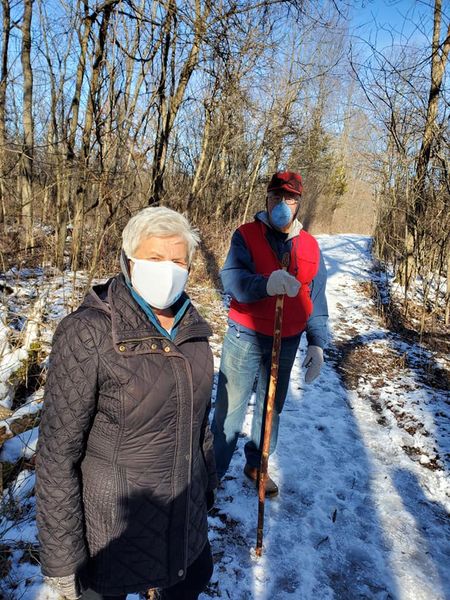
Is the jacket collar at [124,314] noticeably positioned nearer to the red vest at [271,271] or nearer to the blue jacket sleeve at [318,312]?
the red vest at [271,271]

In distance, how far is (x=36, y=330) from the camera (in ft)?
14.3

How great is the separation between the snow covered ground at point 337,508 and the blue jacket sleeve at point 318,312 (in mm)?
1303

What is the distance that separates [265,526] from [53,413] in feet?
6.68

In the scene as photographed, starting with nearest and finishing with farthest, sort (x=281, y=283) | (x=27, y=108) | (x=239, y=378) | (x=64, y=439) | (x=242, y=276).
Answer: (x=64, y=439) < (x=281, y=283) < (x=242, y=276) < (x=239, y=378) < (x=27, y=108)

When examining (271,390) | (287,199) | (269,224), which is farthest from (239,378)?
(287,199)

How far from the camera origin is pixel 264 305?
231cm

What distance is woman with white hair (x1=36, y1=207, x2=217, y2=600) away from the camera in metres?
1.16

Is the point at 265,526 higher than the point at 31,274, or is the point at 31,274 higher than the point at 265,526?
the point at 31,274

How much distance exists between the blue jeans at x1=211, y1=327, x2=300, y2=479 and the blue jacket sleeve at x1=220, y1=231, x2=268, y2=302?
1.07ft

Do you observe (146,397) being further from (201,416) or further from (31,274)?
(31,274)

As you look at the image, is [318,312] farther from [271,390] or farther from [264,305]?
[271,390]

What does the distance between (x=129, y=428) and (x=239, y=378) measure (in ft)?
4.12

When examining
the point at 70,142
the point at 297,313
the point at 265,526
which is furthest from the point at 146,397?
the point at 70,142

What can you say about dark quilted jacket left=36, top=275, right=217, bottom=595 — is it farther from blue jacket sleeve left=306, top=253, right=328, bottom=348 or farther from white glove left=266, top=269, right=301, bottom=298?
blue jacket sleeve left=306, top=253, right=328, bottom=348
